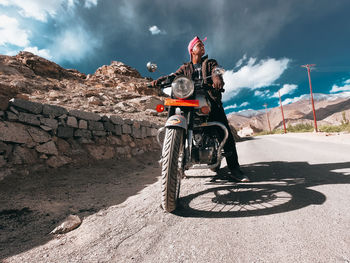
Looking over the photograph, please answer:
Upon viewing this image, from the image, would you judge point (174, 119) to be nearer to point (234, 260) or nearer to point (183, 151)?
point (183, 151)

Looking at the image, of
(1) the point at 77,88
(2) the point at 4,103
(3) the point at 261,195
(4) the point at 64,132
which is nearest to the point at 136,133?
(4) the point at 64,132

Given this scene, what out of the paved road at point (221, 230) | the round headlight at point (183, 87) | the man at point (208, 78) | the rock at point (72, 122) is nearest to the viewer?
the paved road at point (221, 230)

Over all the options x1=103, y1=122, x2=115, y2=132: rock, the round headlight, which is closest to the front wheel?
the round headlight

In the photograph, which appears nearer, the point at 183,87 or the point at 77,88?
the point at 183,87

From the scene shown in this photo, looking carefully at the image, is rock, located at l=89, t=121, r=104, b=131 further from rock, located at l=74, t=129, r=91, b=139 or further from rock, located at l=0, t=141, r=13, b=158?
rock, located at l=0, t=141, r=13, b=158

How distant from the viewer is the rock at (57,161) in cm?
384

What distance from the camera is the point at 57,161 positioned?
3951 mm

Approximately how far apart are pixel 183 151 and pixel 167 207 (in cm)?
66

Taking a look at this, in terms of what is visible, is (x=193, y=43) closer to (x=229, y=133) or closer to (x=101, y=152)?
(x=229, y=133)

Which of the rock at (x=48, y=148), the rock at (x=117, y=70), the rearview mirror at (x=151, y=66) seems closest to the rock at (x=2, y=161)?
the rock at (x=48, y=148)

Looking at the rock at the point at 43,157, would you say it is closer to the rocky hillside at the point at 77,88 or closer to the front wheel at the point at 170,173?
the rocky hillside at the point at 77,88

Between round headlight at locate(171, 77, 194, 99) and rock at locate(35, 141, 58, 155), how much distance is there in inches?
128

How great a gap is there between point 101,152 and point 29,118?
185cm

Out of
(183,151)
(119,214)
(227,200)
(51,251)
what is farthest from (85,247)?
(227,200)
